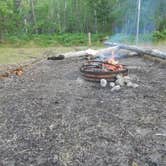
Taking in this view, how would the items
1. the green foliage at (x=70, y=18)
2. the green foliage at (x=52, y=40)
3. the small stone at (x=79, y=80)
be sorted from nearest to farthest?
the small stone at (x=79, y=80)
the green foliage at (x=52, y=40)
the green foliage at (x=70, y=18)

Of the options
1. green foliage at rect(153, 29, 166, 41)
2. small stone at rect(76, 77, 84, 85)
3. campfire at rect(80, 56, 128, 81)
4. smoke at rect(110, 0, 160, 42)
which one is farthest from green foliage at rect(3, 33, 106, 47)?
small stone at rect(76, 77, 84, 85)

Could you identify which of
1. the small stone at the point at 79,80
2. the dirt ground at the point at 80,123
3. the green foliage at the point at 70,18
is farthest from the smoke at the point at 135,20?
the dirt ground at the point at 80,123

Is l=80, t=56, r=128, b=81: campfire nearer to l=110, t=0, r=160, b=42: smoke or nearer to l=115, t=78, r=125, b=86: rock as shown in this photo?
l=115, t=78, r=125, b=86: rock

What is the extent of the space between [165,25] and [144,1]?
1551 millimetres

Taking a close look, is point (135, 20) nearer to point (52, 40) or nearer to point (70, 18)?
point (70, 18)

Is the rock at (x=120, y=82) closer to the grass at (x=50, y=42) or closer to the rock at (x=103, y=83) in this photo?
the rock at (x=103, y=83)

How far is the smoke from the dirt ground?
6.98m

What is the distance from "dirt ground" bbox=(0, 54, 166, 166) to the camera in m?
3.03

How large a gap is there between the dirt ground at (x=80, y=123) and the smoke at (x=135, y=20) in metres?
6.98

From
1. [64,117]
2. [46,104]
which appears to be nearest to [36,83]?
[46,104]

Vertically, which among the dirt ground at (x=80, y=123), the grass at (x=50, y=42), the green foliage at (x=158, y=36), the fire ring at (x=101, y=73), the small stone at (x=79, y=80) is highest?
the fire ring at (x=101, y=73)

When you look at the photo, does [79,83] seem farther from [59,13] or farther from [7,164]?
[59,13]

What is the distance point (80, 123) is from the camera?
3.84 meters

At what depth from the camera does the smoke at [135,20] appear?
1273 cm
